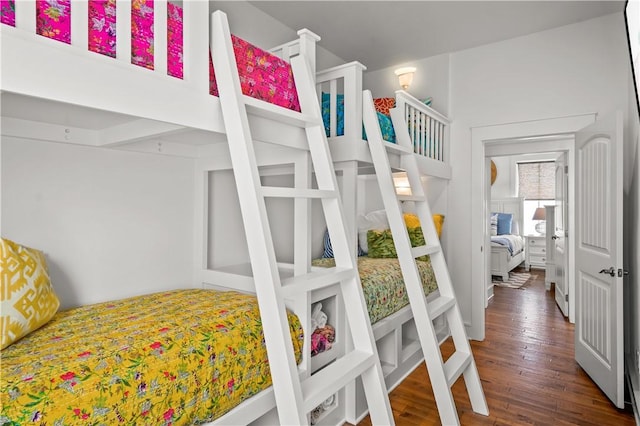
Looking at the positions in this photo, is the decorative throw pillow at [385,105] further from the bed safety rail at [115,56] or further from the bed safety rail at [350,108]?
the bed safety rail at [115,56]

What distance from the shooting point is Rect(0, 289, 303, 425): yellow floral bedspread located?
1010 millimetres

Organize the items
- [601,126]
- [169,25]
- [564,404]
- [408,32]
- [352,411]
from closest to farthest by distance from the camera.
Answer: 1. [169,25]
2. [352,411]
3. [564,404]
4. [601,126]
5. [408,32]

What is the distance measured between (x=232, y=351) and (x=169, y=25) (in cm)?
120

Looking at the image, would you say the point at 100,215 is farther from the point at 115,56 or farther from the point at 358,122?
the point at 358,122

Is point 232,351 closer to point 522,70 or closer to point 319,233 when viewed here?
point 319,233

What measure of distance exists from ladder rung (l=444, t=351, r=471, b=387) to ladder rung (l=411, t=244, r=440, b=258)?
0.61 metres

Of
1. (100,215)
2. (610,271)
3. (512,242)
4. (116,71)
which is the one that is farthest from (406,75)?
(512,242)

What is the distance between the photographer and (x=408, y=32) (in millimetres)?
3352

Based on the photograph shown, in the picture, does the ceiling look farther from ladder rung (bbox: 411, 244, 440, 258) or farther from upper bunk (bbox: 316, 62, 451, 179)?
ladder rung (bbox: 411, 244, 440, 258)

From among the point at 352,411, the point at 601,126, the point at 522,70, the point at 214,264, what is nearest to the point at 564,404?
the point at 352,411

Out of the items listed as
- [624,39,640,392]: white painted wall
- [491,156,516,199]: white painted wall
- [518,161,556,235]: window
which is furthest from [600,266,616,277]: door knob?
[491,156,516,199]: white painted wall

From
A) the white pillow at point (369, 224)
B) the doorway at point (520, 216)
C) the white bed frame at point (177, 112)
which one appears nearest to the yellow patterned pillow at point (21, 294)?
the white bed frame at point (177, 112)

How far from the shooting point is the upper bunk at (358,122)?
217 cm

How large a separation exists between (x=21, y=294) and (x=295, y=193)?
3.37 ft
